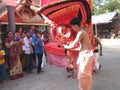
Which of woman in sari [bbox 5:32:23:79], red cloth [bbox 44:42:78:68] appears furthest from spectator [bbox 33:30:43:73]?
red cloth [bbox 44:42:78:68]

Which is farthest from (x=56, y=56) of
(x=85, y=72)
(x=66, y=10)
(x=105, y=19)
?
(x=105, y=19)

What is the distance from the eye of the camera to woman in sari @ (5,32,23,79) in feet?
22.1

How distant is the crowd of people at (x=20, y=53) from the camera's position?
263 inches

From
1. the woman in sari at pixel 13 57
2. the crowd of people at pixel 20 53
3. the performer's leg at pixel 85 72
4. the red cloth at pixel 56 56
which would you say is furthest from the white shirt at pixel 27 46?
the performer's leg at pixel 85 72

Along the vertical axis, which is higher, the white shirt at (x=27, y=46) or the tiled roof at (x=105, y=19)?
the tiled roof at (x=105, y=19)

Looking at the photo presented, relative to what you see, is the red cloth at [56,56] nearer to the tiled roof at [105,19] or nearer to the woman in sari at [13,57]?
the woman in sari at [13,57]

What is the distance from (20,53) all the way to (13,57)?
2.30ft

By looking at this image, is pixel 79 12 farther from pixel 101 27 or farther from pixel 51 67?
pixel 101 27

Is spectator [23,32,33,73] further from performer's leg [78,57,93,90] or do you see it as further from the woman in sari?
performer's leg [78,57,93,90]

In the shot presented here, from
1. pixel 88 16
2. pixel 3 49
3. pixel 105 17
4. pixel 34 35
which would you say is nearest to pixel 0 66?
pixel 3 49

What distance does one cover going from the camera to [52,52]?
866 centimetres

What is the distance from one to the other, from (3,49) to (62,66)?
2554 mm

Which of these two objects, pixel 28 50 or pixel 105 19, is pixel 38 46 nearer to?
pixel 28 50

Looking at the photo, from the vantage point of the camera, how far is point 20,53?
748 cm
